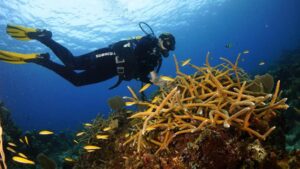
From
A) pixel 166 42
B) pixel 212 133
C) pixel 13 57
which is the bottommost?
pixel 212 133

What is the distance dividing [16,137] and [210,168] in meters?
13.0

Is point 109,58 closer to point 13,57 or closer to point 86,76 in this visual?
point 86,76

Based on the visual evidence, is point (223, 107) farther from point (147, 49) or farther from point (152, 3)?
point (152, 3)

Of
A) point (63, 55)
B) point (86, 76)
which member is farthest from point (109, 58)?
point (63, 55)

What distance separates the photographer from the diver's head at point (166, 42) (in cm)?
702

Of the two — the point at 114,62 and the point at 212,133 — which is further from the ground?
the point at 114,62

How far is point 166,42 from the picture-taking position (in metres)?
7.07

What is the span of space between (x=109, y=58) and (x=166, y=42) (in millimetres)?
2076

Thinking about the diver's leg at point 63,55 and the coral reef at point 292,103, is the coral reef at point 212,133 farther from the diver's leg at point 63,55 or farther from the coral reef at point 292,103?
the diver's leg at point 63,55

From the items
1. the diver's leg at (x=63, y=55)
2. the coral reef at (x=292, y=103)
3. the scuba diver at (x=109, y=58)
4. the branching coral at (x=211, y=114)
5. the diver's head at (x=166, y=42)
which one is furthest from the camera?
the diver's leg at (x=63, y=55)

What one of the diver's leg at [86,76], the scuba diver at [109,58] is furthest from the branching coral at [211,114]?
the diver's leg at [86,76]

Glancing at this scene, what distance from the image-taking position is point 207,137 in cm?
349

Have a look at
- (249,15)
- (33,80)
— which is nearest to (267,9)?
(249,15)

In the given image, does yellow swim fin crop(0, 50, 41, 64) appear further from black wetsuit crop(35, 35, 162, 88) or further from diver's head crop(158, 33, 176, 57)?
diver's head crop(158, 33, 176, 57)
